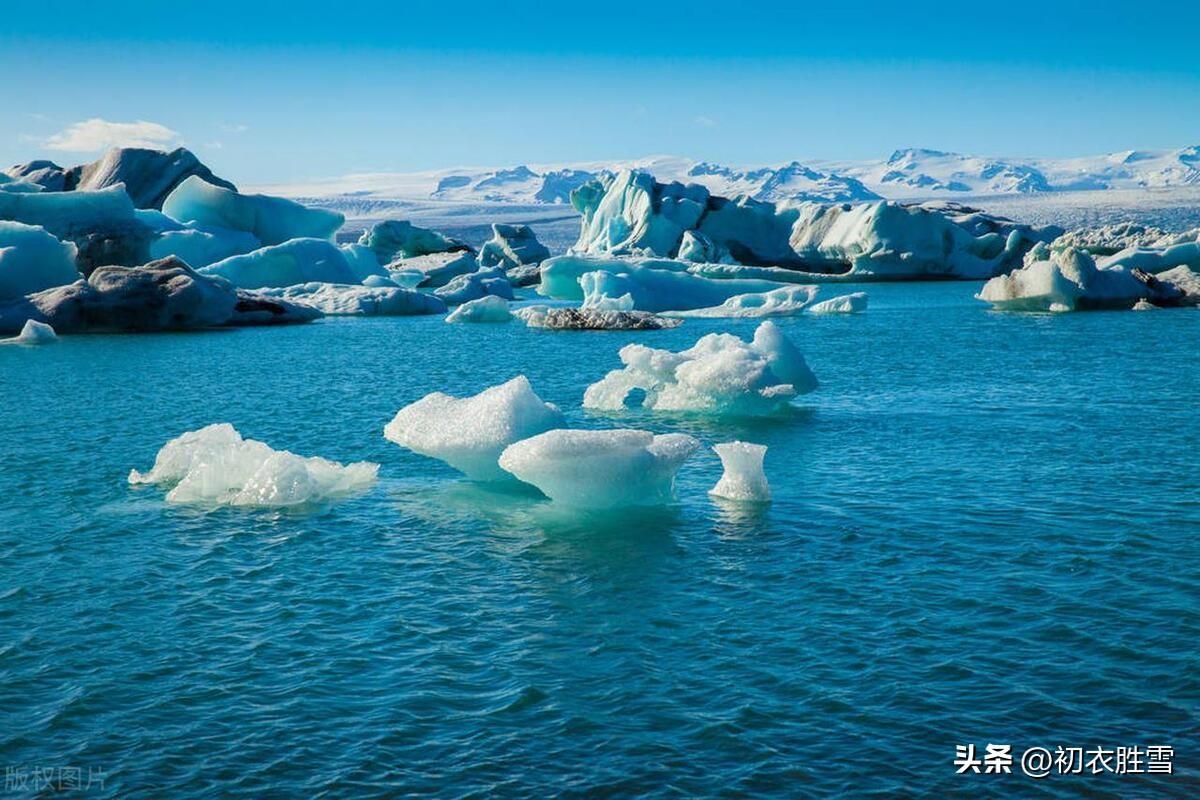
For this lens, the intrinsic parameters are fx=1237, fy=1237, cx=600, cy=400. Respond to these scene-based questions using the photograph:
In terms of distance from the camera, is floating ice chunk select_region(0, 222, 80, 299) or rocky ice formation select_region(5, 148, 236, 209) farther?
rocky ice formation select_region(5, 148, 236, 209)

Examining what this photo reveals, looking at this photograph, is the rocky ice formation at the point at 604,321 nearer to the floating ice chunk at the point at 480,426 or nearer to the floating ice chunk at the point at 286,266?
the floating ice chunk at the point at 286,266

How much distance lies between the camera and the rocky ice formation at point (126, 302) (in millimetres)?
29422

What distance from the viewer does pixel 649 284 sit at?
122 feet

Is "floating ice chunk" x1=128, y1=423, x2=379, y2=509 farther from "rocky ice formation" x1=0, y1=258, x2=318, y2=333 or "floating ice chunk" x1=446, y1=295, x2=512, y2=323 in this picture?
"floating ice chunk" x1=446, y1=295, x2=512, y2=323

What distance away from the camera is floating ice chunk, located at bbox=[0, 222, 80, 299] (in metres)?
29.3

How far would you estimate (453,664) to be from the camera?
6918mm

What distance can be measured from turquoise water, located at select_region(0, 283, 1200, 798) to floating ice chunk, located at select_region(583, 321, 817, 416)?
649 mm

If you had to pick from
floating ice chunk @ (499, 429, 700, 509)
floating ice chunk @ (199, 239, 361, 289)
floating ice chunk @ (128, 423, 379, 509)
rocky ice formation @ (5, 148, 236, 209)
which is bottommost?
floating ice chunk @ (128, 423, 379, 509)

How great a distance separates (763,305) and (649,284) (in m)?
3.48

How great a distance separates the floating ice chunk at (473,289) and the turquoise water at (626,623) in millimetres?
28183

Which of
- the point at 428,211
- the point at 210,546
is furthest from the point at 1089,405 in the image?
the point at 428,211

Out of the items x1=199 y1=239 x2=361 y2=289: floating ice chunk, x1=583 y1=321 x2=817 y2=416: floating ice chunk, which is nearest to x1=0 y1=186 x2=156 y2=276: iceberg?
x1=199 y1=239 x2=361 y2=289: floating ice chunk

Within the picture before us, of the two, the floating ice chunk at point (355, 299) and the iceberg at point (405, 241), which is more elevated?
the iceberg at point (405, 241)

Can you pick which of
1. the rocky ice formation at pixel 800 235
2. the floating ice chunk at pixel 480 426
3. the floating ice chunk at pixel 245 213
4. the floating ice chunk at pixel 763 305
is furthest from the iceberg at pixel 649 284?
the floating ice chunk at pixel 480 426
